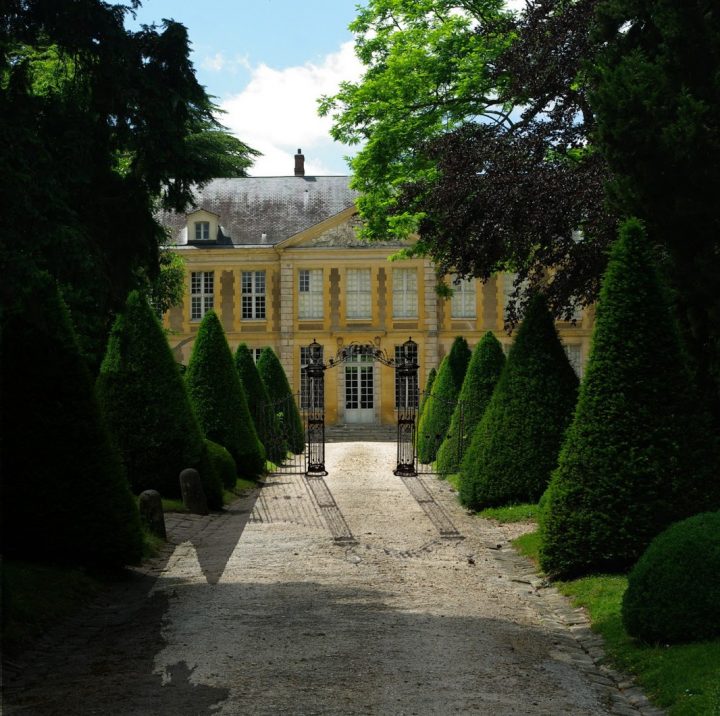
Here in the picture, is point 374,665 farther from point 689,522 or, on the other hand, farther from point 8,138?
point 8,138

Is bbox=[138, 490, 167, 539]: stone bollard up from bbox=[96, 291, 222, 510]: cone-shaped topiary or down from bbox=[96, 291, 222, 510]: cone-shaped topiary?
down

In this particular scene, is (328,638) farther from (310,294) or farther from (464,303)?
(310,294)

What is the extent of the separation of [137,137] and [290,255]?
97.1 ft

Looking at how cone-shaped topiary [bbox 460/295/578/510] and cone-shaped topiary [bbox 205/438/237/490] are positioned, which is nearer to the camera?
cone-shaped topiary [bbox 460/295/578/510]

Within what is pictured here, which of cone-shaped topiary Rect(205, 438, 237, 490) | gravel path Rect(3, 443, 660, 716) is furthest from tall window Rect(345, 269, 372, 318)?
gravel path Rect(3, 443, 660, 716)

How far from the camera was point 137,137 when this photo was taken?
330 inches

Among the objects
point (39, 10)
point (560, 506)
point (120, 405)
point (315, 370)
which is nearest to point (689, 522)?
point (560, 506)

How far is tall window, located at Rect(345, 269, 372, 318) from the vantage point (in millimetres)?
38000

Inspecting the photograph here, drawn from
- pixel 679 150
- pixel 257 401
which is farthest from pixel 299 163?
pixel 679 150

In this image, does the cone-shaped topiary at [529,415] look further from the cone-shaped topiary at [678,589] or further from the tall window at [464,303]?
the tall window at [464,303]

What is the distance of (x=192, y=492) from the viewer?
12.9 meters

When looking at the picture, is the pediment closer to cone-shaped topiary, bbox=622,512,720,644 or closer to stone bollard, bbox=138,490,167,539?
stone bollard, bbox=138,490,167,539

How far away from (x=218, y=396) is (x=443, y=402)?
5816 millimetres

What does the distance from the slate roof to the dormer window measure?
47 centimetres
